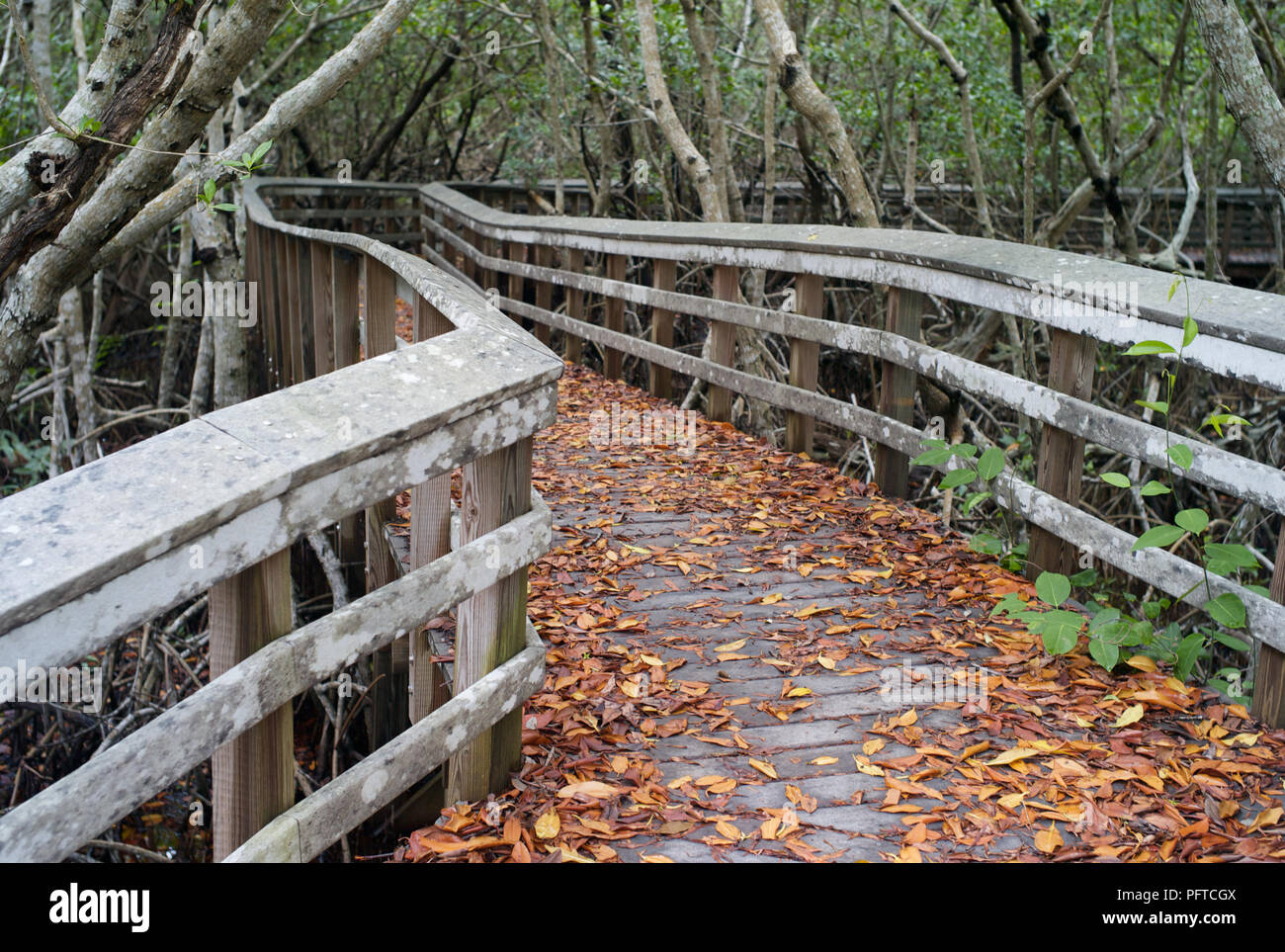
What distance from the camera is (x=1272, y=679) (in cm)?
360

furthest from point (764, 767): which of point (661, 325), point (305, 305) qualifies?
point (661, 325)

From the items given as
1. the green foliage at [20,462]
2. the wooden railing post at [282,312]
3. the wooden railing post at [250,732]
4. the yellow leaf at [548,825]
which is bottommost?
the green foliage at [20,462]

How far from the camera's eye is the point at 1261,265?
15164mm

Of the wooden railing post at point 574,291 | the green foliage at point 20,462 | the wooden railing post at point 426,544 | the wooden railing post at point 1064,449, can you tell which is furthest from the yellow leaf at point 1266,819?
the green foliage at point 20,462

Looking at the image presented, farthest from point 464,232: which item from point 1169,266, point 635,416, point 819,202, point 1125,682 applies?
point 1125,682

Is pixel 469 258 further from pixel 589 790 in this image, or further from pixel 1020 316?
pixel 589 790

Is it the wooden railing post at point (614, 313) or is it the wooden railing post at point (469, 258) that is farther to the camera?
the wooden railing post at point (469, 258)

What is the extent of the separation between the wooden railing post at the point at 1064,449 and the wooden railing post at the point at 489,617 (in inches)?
94.6

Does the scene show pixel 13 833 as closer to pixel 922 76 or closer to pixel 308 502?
pixel 308 502

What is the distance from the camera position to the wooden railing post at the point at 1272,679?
3.51 meters

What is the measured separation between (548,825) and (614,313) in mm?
6673

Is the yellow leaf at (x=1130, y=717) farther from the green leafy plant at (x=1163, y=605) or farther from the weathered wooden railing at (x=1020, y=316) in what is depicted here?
the weathered wooden railing at (x=1020, y=316)

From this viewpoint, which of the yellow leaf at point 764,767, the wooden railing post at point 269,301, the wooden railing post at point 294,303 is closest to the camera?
the yellow leaf at point 764,767

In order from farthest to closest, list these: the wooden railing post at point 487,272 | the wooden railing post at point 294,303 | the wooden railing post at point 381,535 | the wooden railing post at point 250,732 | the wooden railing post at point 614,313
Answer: the wooden railing post at point 487,272 < the wooden railing post at point 614,313 < the wooden railing post at point 294,303 < the wooden railing post at point 381,535 < the wooden railing post at point 250,732
